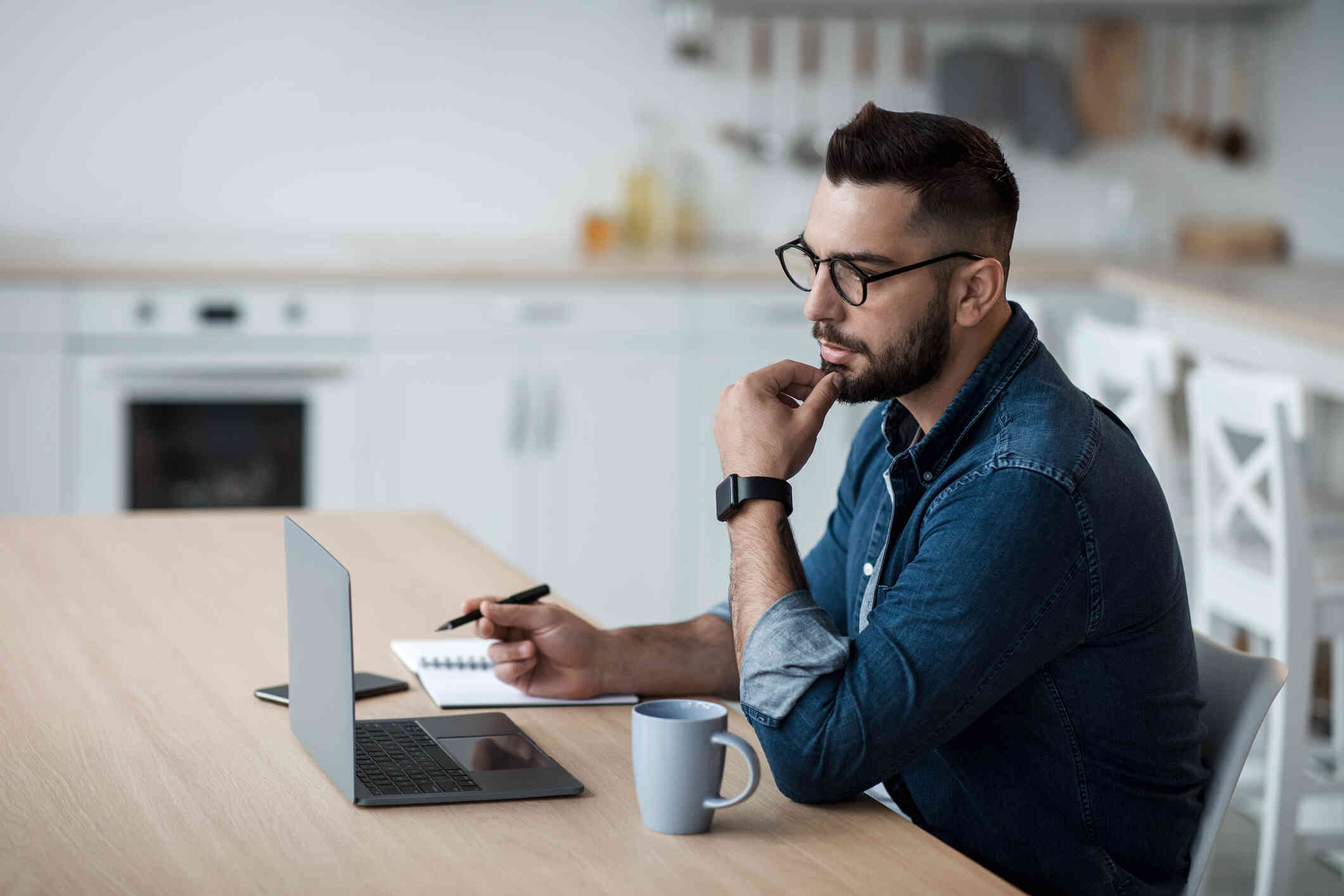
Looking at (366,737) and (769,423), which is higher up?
(769,423)

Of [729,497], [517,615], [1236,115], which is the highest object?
[1236,115]

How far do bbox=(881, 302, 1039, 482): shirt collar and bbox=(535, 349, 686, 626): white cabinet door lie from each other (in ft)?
9.00

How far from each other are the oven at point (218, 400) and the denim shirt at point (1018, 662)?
279 cm

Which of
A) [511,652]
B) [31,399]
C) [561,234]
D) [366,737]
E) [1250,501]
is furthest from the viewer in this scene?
[561,234]

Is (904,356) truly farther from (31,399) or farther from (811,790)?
(31,399)

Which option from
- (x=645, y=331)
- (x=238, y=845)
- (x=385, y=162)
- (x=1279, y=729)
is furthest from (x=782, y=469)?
(x=385, y=162)

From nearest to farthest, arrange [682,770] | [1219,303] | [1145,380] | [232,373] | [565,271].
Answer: [682,770] → [1145,380] → [1219,303] → [232,373] → [565,271]

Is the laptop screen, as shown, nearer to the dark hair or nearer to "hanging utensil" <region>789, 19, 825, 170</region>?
the dark hair

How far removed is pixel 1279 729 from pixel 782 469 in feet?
4.87

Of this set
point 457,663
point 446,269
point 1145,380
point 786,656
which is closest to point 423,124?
point 446,269

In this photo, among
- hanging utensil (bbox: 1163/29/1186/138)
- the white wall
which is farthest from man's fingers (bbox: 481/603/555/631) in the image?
hanging utensil (bbox: 1163/29/1186/138)

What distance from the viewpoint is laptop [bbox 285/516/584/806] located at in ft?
3.99

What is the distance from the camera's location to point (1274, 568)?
2.71 metres

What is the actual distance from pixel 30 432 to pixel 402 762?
9.48ft
